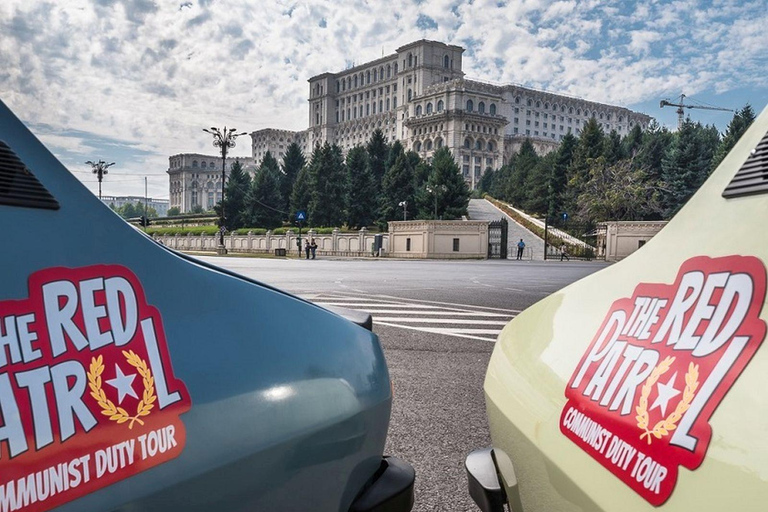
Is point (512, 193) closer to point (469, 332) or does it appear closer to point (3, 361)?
point (469, 332)

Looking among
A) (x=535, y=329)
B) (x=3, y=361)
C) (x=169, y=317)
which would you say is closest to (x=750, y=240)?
(x=535, y=329)

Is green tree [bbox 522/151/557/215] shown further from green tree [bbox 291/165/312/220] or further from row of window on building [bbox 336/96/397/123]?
row of window on building [bbox 336/96/397/123]

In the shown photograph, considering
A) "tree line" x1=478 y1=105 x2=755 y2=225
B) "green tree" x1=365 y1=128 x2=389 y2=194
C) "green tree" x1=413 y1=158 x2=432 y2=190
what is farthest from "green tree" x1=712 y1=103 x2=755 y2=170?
"green tree" x1=365 y1=128 x2=389 y2=194

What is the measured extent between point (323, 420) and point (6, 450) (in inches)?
33.5

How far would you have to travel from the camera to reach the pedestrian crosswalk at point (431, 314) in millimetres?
8000

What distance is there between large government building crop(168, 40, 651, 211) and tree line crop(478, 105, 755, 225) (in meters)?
41.9

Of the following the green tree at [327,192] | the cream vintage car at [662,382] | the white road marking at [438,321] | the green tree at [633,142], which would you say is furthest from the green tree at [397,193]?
the cream vintage car at [662,382]

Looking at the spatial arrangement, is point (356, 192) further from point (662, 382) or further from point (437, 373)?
point (662, 382)

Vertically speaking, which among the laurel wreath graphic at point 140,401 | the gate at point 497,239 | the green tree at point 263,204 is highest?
the green tree at point 263,204

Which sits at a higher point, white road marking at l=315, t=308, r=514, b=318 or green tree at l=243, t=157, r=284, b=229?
green tree at l=243, t=157, r=284, b=229

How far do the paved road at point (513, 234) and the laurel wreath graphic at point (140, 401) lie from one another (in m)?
48.8

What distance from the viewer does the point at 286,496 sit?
1591 millimetres

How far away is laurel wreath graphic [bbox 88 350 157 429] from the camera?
1.20 m

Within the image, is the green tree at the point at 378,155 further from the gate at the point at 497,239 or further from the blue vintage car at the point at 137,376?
the blue vintage car at the point at 137,376
